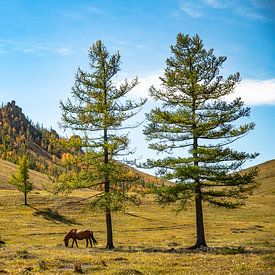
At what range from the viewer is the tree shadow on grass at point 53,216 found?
69094 mm

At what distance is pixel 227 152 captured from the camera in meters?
29.3

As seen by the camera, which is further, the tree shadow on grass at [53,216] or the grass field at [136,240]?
the tree shadow on grass at [53,216]

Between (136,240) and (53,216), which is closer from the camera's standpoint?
(136,240)

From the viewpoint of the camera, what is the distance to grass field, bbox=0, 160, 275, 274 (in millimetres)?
18531

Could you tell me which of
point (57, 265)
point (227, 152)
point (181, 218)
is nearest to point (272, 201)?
point (181, 218)

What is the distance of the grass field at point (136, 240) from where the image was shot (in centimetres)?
1853

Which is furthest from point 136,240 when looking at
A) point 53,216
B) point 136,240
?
point 53,216

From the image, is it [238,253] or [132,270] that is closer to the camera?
[132,270]

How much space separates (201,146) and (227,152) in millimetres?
1953

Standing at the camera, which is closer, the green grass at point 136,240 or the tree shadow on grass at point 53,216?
the green grass at point 136,240

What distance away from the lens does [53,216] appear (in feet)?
238

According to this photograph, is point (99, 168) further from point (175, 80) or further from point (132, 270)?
point (132, 270)

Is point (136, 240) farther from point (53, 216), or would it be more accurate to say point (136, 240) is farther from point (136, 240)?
point (53, 216)

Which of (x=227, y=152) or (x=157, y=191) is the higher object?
(x=227, y=152)
